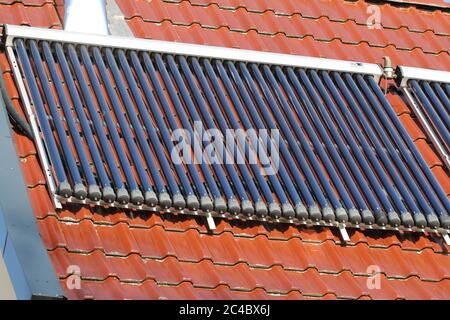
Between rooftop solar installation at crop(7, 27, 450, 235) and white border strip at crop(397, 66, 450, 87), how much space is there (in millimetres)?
136

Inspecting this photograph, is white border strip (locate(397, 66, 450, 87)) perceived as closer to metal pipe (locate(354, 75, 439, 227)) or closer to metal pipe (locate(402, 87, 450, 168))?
metal pipe (locate(402, 87, 450, 168))

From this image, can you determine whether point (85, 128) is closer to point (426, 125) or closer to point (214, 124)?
point (214, 124)

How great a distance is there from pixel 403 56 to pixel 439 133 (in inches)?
51.6

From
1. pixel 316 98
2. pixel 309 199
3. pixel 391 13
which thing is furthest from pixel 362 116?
pixel 391 13

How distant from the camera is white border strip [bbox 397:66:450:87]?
12133 mm

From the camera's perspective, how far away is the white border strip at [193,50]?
11289mm

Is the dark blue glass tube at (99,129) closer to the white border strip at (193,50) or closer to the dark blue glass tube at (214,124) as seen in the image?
the white border strip at (193,50)

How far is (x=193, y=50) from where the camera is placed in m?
11.7

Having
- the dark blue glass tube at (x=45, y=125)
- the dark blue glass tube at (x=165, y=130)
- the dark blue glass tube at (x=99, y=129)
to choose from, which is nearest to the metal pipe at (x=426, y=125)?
the dark blue glass tube at (x=165, y=130)

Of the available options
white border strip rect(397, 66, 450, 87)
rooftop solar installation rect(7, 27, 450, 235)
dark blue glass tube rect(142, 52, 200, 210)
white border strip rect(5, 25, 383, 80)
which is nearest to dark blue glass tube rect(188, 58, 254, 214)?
rooftop solar installation rect(7, 27, 450, 235)

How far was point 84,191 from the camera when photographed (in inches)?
395

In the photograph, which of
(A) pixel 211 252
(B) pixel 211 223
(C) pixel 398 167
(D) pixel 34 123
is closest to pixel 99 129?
(D) pixel 34 123

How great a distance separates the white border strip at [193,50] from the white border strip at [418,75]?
0.16 meters
